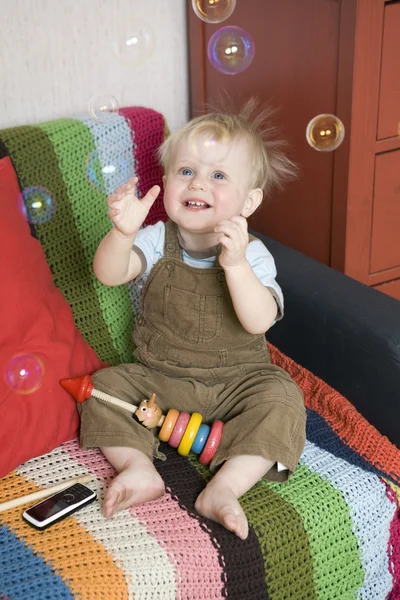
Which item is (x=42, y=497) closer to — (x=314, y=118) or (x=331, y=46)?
(x=314, y=118)

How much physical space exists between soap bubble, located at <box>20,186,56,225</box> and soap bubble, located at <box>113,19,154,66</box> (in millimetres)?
367

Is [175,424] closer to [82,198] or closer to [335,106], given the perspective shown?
[82,198]

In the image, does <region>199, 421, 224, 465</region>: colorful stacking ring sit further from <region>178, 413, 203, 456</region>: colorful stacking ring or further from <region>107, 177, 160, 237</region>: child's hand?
<region>107, 177, 160, 237</region>: child's hand

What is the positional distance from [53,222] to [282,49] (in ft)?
2.16

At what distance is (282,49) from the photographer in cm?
162

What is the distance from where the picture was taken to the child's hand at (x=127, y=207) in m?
1.21

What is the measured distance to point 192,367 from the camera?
133 centimetres

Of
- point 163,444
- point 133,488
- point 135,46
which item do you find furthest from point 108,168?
point 133,488

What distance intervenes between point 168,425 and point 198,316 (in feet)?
0.70

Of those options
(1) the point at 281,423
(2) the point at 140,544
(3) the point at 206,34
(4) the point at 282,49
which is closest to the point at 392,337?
(1) the point at 281,423

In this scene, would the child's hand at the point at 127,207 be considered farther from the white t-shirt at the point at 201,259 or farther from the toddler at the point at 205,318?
the white t-shirt at the point at 201,259

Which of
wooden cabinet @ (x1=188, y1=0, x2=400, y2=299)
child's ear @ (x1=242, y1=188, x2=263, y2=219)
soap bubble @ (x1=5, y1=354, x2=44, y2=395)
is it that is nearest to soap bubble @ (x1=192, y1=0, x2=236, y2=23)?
wooden cabinet @ (x1=188, y1=0, x2=400, y2=299)

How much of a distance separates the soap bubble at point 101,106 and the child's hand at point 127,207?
1.23ft

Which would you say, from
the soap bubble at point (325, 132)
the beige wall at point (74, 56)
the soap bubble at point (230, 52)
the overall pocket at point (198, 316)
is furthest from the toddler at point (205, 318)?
the beige wall at point (74, 56)
